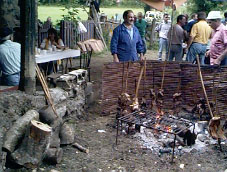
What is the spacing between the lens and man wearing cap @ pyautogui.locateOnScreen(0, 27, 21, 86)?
5.32 m

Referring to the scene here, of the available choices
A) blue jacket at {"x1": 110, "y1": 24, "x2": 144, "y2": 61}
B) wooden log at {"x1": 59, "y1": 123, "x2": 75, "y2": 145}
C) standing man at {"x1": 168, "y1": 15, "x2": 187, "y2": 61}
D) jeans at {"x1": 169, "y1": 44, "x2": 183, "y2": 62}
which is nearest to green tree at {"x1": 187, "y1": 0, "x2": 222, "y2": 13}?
standing man at {"x1": 168, "y1": 15, "x2": 187, "y2": 61}

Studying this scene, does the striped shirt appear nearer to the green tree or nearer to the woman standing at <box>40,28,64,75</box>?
the woman standing at <box>40,28,64,75</box>

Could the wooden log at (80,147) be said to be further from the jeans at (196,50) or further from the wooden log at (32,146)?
the jeans at (196,50)

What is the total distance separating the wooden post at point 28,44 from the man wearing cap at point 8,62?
0.58 meters

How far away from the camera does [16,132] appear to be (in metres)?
4.12

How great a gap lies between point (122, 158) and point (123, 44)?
116 inches

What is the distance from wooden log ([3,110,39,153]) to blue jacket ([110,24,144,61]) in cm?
313

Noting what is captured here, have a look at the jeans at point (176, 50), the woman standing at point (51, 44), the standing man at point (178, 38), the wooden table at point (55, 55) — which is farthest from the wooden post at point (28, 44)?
the jeans at point (176, 50)

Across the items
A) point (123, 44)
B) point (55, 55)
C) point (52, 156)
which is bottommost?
point (52, 156)

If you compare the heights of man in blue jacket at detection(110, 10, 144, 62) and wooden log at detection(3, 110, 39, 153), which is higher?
man in blue jacket at detection(110, 10, 144, 62)

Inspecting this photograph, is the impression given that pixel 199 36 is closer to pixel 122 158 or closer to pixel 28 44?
pixel 122 158

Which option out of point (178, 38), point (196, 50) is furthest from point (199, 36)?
point (178, 38)

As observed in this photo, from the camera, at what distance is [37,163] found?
412cm

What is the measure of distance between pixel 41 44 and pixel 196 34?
4202mm
